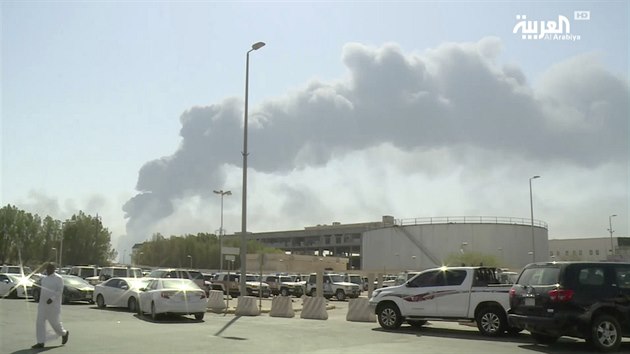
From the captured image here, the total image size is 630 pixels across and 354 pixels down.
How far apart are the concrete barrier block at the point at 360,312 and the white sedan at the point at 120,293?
8324 mm

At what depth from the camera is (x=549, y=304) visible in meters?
12.5

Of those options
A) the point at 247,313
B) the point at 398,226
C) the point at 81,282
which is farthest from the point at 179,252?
the point at 247,313

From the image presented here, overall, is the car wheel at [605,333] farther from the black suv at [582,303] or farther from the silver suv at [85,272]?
the silver suv at [85,272]

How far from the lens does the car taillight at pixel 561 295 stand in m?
12.3

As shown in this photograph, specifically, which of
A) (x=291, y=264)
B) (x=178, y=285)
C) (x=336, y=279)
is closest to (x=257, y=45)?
(x=178, y=285)

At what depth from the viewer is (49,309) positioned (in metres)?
12.1

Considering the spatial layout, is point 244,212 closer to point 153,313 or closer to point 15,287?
point 153,313

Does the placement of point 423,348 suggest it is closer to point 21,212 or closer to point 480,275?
point 480,275

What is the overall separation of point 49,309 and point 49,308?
0.02 m

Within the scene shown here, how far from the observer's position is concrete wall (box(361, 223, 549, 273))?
265 ft

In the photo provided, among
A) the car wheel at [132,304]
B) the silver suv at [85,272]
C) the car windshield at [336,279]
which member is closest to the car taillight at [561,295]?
the car wheel at [132,304]

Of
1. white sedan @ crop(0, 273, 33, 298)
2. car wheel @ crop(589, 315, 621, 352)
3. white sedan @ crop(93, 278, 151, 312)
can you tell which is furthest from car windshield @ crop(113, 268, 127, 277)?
car wheel @ crop(589, 315, 621, 352)

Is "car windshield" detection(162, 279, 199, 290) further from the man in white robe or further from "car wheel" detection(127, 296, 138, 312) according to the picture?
the man in white robe

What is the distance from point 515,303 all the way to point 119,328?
34.5 feet
